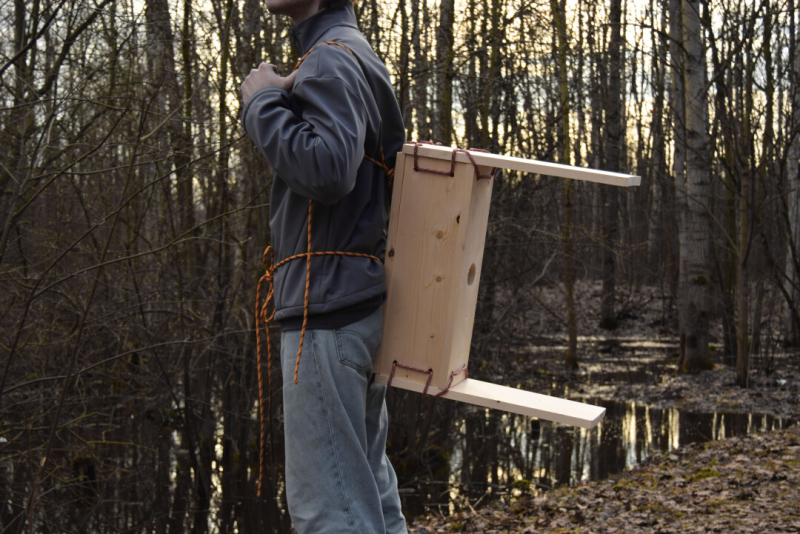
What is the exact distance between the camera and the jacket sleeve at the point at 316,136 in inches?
78.1

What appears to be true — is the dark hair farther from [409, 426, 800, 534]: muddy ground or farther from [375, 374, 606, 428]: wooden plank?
[409, 426, 800, 534]: muddy ground

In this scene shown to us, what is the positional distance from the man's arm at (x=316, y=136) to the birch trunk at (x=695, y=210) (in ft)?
34.5

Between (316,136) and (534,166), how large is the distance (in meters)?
0.62

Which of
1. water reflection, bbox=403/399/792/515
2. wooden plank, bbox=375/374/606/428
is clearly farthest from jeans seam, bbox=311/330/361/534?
water reflection, bbox=403/399/792/515

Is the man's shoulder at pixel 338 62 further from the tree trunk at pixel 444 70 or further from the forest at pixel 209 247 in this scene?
the tree trunk at pixel 444 70

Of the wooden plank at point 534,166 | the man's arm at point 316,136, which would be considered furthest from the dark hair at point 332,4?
the wooden plank at point 534,166

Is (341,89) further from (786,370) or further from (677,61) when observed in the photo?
(677,61)

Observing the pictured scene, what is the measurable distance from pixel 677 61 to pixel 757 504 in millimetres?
9449

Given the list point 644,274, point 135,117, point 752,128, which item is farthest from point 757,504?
point 644,274

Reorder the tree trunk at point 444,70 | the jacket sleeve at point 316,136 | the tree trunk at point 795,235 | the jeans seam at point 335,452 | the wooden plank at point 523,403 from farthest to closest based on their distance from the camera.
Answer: the tree trunk at point 795,235 < the tree trunk at point 444,70 < the wooden plank at point 523,403 < the jeans seam at point 335,452 < the jacket sleeve at point 316,136

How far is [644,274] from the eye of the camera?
2402 centimetres

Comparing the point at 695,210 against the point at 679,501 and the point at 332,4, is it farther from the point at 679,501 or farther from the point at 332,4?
the point at 332,4

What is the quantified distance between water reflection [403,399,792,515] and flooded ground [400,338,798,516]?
0.01 m

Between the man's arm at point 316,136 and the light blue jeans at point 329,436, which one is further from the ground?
the man's arm at point 316,136
